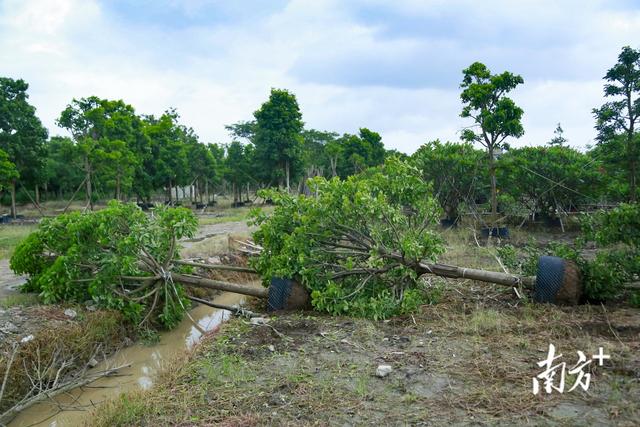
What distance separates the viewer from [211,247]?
44.0 feet

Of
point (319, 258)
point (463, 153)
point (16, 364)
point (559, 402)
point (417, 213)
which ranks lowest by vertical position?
point (16, 364)

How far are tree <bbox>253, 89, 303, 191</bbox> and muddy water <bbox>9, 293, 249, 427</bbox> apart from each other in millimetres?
22366

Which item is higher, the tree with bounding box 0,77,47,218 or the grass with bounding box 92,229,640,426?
the tree with bounding box 0,77,47,218

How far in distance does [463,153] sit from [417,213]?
10.5 metres

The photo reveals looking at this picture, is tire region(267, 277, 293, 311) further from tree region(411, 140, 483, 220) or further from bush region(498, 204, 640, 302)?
tree region(411, 140, 483, 220)

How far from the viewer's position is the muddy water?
18.9ft

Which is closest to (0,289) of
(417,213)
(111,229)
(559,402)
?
(111,229)

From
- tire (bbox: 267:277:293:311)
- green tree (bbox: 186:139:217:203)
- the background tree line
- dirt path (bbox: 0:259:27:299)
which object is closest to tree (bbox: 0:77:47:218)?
the background tree line

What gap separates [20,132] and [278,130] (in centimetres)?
1395

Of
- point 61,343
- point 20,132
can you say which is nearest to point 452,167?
point 61,343

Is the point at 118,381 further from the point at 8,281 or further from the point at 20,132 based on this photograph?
the point at 20,132

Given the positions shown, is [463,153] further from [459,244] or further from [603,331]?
[603,331]

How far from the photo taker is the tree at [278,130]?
3070 centimetres

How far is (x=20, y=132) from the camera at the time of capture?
26.3 meters
